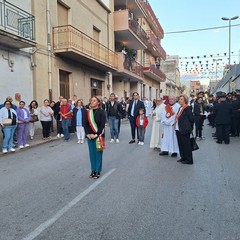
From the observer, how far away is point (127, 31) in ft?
77.4

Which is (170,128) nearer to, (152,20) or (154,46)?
(154,46)

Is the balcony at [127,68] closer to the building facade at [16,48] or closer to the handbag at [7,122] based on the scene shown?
the building facade at [16,48]

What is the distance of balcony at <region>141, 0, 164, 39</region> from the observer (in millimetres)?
32969

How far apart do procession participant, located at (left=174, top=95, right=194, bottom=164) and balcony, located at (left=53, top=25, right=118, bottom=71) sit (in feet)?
30.5

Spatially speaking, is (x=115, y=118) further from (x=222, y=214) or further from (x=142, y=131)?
(x=222, y=214)

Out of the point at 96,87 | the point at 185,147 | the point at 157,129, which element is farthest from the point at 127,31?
the point at 185,147

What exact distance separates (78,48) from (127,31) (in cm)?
894

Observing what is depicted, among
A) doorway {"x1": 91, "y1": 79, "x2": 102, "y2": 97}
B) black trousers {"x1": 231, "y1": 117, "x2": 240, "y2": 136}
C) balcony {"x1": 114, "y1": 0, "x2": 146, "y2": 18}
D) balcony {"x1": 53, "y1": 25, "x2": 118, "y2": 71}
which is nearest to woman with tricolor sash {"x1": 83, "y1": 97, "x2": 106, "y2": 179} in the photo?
black trousers {"x1": 231, "y1": 117, "x2": 240, "y2": 136}

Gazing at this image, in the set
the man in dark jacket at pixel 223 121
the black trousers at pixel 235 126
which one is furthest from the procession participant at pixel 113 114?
the black trousers at pixel 235 126

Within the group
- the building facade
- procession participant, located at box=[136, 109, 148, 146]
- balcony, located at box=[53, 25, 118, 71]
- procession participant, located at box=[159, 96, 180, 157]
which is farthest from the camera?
balcony, located at box=[53, 25, 118, 71]

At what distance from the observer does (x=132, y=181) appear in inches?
224

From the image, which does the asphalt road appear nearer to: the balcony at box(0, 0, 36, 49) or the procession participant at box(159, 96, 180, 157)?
the procession participant at box(159, 96, 180, 157)

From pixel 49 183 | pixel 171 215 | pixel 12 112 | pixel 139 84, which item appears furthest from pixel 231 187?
pixel 139 84

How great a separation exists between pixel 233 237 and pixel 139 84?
29094 mm
